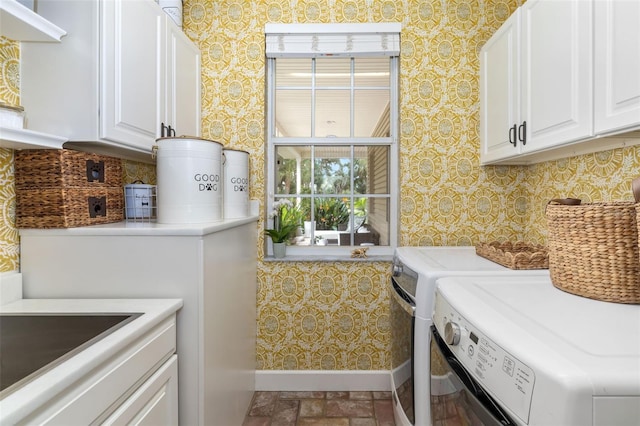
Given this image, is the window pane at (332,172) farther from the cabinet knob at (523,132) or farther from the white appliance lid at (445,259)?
the cabinet knob at (523,132)

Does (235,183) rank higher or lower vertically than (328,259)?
higher

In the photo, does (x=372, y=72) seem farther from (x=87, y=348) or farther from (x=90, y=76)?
(x=87, y=348)

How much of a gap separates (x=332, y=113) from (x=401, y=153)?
555 mm

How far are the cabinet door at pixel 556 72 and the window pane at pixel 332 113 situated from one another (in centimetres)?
107

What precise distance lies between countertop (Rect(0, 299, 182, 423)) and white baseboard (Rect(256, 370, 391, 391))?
1.30 meters

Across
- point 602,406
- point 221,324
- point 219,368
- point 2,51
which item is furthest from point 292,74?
point 602,406

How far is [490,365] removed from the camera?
74cm

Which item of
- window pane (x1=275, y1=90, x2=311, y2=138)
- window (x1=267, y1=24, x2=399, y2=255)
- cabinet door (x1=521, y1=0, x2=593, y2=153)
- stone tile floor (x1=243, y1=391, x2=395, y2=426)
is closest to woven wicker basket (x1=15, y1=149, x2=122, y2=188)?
window (x1=267, y1=24, x2=399, y2=255)

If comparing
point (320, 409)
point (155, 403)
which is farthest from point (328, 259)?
point (155, 403)

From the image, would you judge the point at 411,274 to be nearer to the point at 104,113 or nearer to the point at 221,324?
the point at 221,324

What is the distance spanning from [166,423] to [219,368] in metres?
0.36

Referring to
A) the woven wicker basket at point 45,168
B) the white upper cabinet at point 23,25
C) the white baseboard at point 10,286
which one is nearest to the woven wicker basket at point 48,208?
the woven wicker basket at point 45,168

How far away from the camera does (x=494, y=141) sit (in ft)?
6.52

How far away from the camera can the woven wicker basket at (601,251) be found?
954mm
